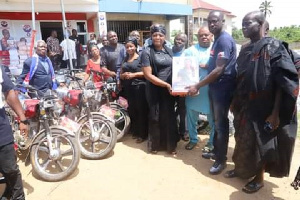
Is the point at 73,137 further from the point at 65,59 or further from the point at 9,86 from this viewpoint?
the point at 65,59

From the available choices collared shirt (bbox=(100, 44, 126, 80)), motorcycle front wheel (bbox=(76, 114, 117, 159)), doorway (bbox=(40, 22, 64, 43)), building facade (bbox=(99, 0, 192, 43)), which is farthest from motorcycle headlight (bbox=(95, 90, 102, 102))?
doorway (bbox=(40, 22, 64, 43))

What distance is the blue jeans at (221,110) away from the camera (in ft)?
10.8

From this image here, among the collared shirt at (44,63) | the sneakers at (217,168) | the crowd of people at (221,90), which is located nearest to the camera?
the crowd of people at (221,90)

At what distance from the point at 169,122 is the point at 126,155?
825 millimetres

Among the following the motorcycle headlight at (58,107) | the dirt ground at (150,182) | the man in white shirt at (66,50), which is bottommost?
the dirt ground at (150,182)

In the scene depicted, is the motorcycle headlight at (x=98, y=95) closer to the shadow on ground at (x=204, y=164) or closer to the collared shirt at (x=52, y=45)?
the shadow on ground at (x=204, y=164)

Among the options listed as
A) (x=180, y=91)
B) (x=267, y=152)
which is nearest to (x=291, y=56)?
(x=267, y=152)

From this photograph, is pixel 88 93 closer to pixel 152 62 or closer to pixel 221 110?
pixel 152 62

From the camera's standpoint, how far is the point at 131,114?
15.5 feet

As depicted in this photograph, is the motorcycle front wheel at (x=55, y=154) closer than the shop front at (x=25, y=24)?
Yes

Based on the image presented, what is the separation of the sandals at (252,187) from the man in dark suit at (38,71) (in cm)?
311

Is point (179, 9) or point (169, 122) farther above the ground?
point (179, 9)

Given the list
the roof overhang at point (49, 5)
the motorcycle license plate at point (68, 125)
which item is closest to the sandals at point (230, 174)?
the motorcycle license plate at point (68, 125)

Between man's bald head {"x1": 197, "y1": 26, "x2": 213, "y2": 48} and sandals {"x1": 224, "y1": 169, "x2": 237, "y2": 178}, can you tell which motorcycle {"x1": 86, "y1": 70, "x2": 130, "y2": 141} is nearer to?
man's bald head {"x1": 197, "y1": 26, "x2": 213, "y2": 48}
